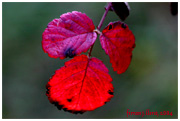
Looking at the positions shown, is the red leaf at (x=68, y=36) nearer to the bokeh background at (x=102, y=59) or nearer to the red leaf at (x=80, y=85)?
the red leaf at (x=80, y=85)

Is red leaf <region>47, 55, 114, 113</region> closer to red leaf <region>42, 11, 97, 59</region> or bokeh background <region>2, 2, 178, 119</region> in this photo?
red leaf <region>42, 11, 97, 59</region>

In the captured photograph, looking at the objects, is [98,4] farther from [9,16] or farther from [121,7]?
[121,7]

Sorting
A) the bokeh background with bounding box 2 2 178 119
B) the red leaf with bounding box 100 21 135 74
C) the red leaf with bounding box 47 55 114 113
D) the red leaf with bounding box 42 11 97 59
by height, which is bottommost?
the bokeh background with bounding box 2 2 178 119

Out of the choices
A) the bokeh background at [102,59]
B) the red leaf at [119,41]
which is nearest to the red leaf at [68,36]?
the red leaf at [119,41]

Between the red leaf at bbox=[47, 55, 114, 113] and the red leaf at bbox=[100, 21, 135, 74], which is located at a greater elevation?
the red leaf at bbox=[100, 21, 135, 74]

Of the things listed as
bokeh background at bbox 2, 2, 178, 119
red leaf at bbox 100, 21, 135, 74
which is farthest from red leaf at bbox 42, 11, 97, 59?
bokeh background at bbox 2, 2, 178, 119

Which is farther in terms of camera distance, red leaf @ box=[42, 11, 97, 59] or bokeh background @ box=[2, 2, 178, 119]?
bokeh background @ box=[2, 2, 178, 119]

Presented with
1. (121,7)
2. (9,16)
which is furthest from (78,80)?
(9,16)
